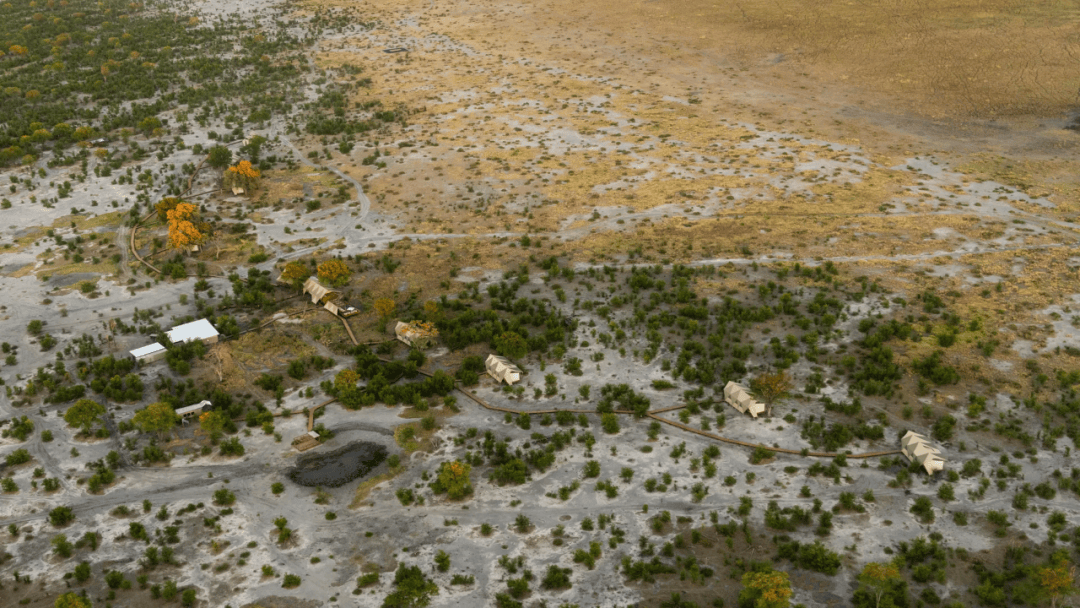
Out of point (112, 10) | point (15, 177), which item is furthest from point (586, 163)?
point (112, 10)

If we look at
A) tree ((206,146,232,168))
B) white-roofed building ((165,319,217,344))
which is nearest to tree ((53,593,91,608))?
white-roofed building ((165,319,217,344))

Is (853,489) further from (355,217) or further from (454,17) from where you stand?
(454,17)

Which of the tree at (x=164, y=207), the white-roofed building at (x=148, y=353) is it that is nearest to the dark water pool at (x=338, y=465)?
the white-roofed building at (x=148, y=353)

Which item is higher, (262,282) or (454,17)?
(454,17)

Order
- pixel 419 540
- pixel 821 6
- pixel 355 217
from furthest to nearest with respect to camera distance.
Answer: pixel 821 6, pixel 355 217, pixel 419 540

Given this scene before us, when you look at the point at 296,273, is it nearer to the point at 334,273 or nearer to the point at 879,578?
the point at 334,273

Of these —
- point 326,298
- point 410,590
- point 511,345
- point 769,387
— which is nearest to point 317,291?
point 326,298
